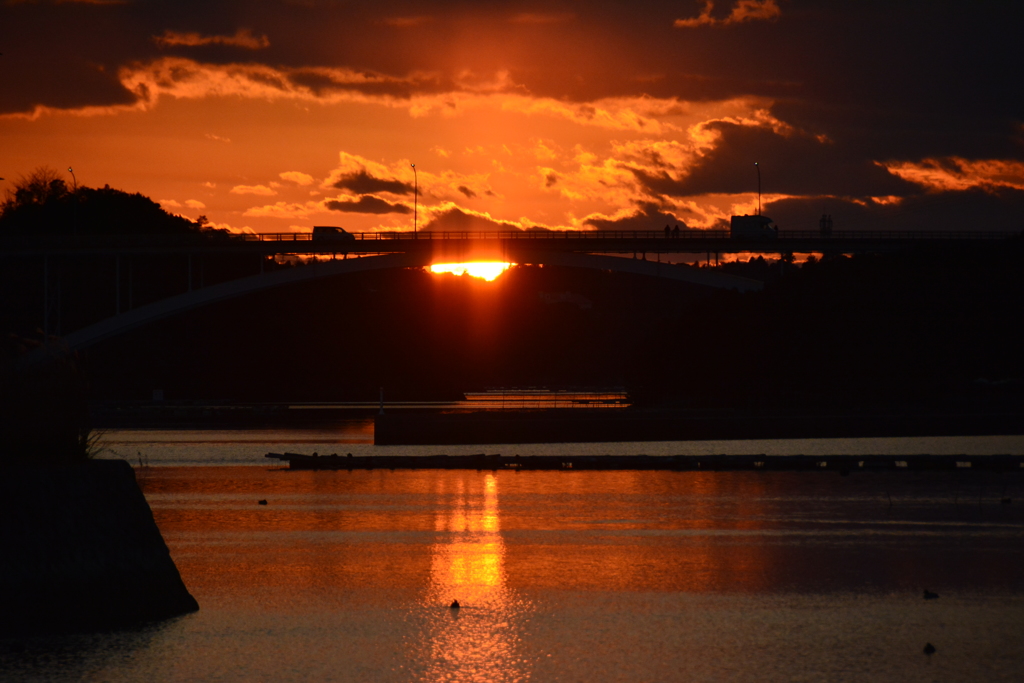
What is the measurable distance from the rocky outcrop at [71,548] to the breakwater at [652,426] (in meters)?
34.5

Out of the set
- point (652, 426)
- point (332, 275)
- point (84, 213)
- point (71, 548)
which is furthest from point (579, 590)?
point (84, 213)

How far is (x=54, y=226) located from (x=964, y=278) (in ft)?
287

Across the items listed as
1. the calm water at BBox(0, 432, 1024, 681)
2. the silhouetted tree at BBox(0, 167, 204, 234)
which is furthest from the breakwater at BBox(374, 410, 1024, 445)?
the silhouetted tree at BBox(0, 167, 204, 234)

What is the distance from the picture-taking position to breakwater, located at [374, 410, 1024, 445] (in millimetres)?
49281

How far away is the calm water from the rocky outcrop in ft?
1.38

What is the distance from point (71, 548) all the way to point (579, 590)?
691cm

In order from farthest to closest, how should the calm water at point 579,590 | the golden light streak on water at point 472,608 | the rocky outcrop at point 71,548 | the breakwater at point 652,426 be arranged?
the breakwater at point 652,426 < the rocky outcrop at point 71,548 < the calm water at point 579,590 < the golden light streak on water at point 472,608

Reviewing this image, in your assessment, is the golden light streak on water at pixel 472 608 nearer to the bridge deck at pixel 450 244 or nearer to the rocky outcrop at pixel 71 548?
the rocky outcrop at pixel 71 548

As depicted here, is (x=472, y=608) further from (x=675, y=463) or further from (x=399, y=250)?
(x=399, y=250)

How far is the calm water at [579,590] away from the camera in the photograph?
12469 mm

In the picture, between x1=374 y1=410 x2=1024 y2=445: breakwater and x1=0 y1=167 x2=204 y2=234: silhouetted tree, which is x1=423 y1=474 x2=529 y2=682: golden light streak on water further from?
x1=0 y1=167 x2=204 y2=234: silhouetted tree

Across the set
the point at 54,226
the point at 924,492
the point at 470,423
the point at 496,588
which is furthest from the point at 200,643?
the point at 54,226

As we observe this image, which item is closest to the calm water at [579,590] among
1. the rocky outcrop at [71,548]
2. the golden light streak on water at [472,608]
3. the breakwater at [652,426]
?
the golden light streak on water at [472,608]

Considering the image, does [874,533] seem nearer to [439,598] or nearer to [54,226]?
[439,598]
